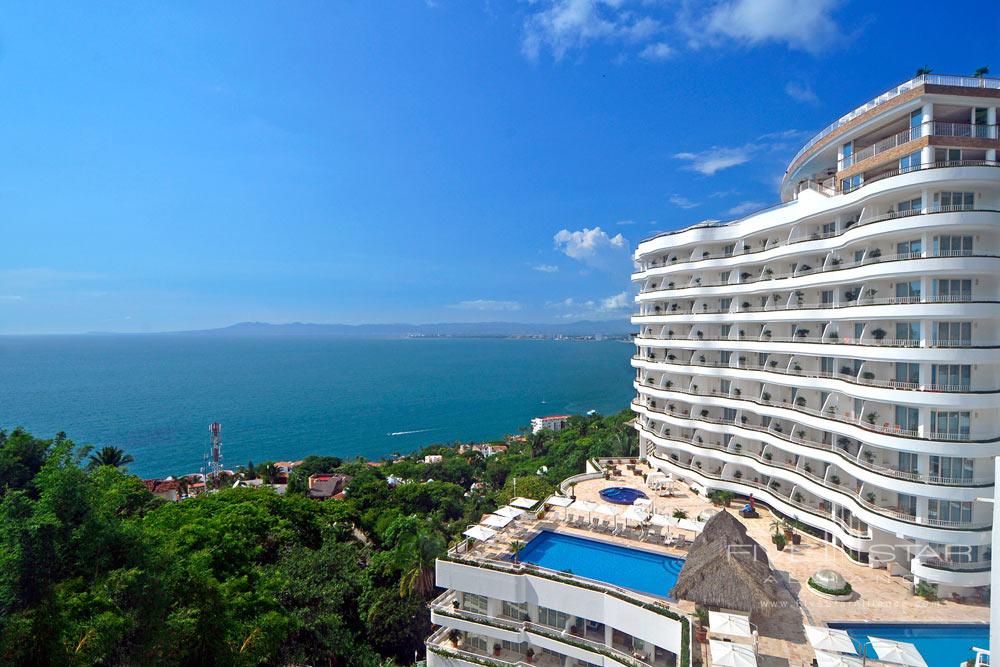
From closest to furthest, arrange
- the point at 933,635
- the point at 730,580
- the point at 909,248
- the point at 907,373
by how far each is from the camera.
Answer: the point at 933,635 < the point at 730,580 < the point at 907,373 < the point at 909,248

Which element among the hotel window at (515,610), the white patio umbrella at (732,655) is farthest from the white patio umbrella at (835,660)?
the hotel window at (515,610)

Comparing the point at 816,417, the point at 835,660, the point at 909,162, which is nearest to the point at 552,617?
the point at 835,660

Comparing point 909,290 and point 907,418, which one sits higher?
point 909,290

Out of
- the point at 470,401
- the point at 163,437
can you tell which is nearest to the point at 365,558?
the point at 163,437

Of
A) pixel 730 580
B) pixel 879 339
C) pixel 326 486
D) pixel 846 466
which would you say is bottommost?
pixel 326 486

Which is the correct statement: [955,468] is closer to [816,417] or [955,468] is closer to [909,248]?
[816,417]

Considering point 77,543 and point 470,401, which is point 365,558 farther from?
point 470,401

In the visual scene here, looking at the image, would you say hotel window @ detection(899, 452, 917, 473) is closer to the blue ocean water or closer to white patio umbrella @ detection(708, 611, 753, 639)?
white patio umbrella @ detection(708, 611, 753, 639)

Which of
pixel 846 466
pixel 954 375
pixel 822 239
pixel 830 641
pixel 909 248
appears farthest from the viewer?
pixel 822 239

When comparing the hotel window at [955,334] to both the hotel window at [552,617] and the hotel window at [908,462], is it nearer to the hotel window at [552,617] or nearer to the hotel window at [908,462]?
the hotel window at [908,462]
